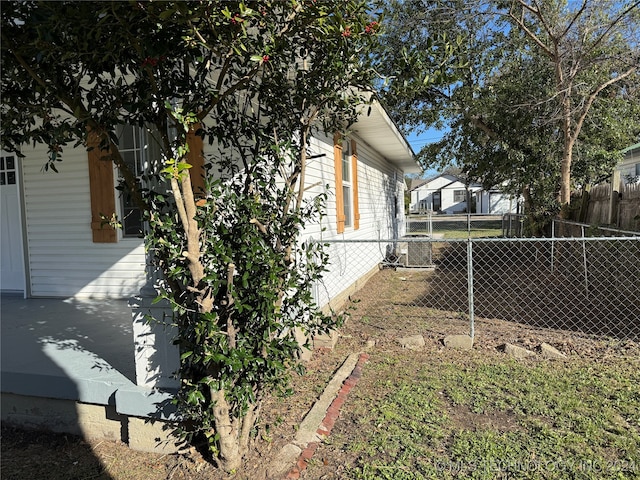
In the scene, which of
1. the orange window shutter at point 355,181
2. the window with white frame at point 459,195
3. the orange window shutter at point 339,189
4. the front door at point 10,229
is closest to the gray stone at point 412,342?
the orange window shutter at point 339,189

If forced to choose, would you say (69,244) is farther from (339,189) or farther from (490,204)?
(490,204)

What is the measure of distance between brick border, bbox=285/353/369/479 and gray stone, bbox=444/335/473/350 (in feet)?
3.21

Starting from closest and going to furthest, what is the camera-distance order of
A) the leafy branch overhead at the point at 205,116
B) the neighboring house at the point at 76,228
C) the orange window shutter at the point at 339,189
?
the leafy branch overhead at the point at 205,116, the neighboring house at the point at 76,228, the orange window shutter at the point at 339,189

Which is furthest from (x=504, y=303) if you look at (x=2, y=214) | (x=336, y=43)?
(x=2, y=214)

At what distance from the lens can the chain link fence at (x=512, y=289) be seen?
5.50 m

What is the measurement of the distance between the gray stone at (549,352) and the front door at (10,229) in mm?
6821

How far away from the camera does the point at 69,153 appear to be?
5.72 m

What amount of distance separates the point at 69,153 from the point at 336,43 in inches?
189

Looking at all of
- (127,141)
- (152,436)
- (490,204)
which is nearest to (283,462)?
(152,436)

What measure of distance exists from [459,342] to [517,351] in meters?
0.60

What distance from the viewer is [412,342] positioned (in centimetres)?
491

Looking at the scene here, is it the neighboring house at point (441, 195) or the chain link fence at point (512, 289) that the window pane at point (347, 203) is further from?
the neighboring house at point (441, 195)

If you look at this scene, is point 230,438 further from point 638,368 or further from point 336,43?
point 638,368

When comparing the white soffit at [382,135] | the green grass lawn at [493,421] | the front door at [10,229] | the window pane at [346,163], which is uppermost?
the white soffit at [382,135]
